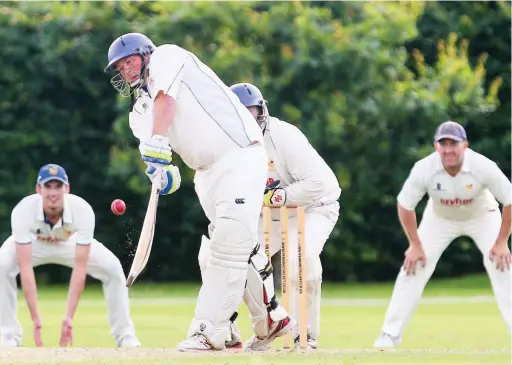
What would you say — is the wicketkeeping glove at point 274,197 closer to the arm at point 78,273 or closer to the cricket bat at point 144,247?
the cricket bat at point 144,247

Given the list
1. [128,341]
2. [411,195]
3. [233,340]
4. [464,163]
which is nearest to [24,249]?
[128,341]

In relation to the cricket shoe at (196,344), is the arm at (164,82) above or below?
above

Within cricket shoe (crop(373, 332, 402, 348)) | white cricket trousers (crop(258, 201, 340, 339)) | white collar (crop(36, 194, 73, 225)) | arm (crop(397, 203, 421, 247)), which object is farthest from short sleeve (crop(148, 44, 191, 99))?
cricket shoe (crop(373, 332, 402, 348))

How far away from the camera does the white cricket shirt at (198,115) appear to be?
6148mm

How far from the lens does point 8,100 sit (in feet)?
57.9

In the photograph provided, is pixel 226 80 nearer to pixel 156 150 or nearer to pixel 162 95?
pixel 162 95

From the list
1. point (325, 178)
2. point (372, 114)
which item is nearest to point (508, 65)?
point (372, 114)

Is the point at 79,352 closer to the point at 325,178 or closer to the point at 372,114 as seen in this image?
the point at 325,178

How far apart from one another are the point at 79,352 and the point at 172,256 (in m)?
11.8

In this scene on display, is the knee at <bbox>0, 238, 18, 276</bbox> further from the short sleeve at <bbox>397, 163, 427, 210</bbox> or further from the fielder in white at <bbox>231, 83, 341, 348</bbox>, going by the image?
the short sleeve at <bbox>397, 163, 427, 210</bbox>

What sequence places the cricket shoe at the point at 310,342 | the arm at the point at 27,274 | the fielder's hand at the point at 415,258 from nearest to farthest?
the cricket shoe at the point at 310,342 < the arm at the point at 27,274 < the fielder's hand at the point at 415,258

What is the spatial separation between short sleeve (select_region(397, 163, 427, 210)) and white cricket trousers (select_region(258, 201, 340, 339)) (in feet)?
3.84

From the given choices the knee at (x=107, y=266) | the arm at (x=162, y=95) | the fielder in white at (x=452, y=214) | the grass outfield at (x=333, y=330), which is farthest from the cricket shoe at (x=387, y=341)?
the arm at (x=162, y=95)

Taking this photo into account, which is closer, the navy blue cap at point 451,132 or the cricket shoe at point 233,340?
the cricket shoe at point 233,340
